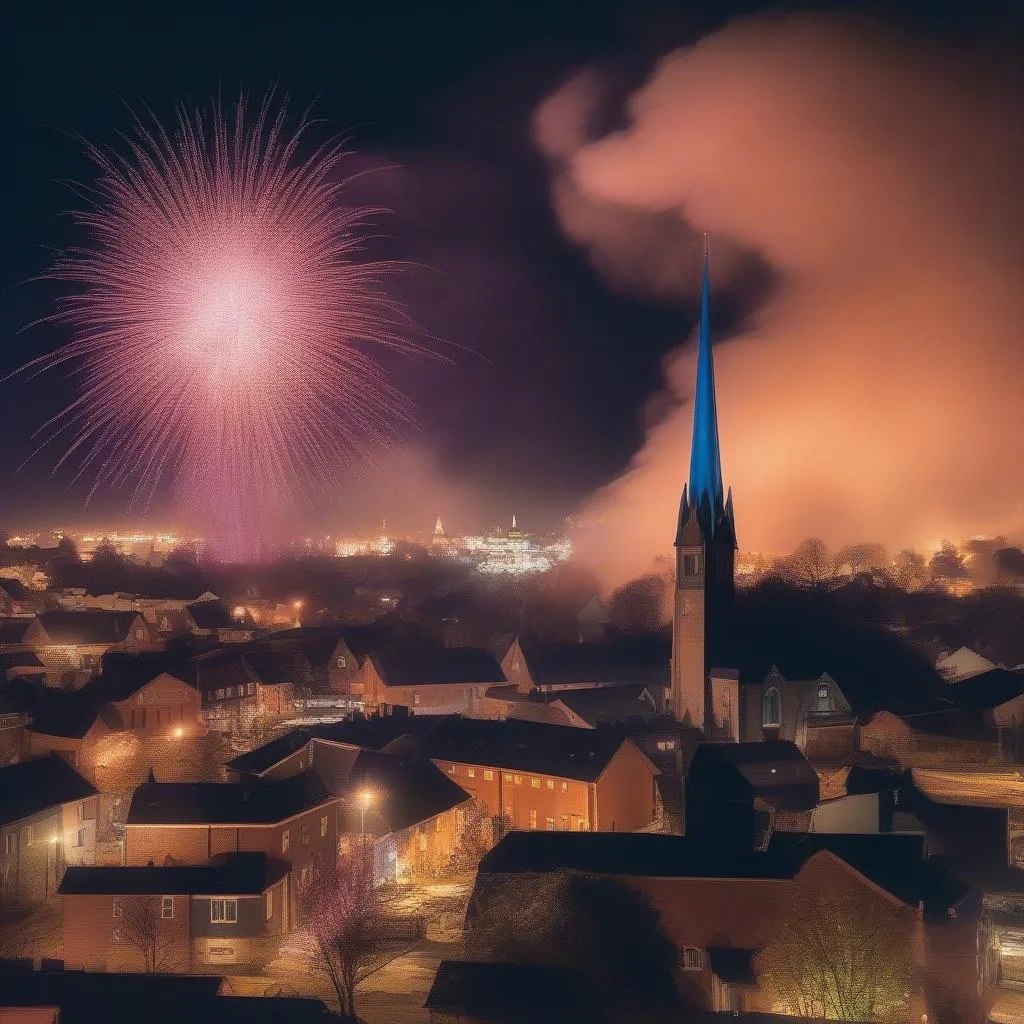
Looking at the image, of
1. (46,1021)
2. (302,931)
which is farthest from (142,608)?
(46,1021)

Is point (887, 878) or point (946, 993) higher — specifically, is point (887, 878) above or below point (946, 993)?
above

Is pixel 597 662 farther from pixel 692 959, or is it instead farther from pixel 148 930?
pixel 148 930

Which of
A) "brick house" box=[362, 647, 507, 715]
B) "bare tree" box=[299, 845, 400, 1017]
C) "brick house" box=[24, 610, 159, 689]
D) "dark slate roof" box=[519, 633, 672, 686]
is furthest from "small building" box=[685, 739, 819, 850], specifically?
"brick house" box=[24, 610, 159, 689]

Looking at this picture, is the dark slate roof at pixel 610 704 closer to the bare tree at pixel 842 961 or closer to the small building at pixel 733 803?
the small building at pixel 733 803

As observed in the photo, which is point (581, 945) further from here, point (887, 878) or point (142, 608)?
point (142, 608)

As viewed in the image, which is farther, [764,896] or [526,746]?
[526,746]

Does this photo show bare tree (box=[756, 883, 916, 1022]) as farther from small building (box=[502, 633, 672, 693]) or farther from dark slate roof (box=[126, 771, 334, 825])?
small building (box=[502, 633, 672, 693])

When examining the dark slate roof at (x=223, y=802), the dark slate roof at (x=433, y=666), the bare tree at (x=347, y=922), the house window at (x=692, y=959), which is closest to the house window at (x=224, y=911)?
the bare tree at (x=347, y=922)

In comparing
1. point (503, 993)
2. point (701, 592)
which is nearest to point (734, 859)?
point (503, 993)
